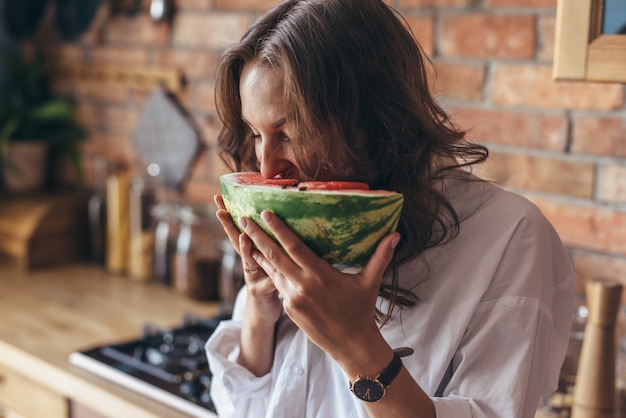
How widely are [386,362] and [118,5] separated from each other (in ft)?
6.57

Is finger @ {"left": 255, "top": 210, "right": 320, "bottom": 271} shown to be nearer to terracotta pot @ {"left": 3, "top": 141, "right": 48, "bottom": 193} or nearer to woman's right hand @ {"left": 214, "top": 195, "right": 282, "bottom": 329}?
woman's right hand @ {"left": 214, "top": 195, "right": 282, "bottom": 329}

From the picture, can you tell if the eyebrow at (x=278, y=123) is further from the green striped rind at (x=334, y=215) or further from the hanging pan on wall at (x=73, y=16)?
the hanging pan on wall at (x=73, y=16)

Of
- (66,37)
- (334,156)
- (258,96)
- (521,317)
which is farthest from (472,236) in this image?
(66,37)

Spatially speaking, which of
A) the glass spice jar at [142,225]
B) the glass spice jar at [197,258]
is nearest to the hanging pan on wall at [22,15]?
the glass spice jar at [142,225]

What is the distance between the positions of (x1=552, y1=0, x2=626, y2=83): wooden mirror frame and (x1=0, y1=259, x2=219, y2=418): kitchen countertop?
3.16 feet

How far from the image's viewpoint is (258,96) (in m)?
1.14

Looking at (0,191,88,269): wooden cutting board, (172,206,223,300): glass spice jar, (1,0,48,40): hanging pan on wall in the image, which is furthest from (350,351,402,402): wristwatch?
(1,0,48,40): hanging pan on wall

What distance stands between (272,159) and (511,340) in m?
0.40

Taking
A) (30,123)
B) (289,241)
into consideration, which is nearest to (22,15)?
(30,123)

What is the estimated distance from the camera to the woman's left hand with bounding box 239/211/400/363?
1013 millimetres

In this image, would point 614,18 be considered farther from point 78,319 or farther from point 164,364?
point 78,319

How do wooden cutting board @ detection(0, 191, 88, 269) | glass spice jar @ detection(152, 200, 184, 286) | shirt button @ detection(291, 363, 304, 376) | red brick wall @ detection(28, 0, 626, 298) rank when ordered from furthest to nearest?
wooden cutting board @ detection(0, 191, 88, 269), glass spice jar @ detection(152, 200, 184, 286), red brick wall @ detection(28, 0, 626, 298), shirt button @ detection(291, 363, 304, 376)

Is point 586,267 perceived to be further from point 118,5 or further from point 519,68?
point 118,5

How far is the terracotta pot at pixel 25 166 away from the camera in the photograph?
9.42ft
